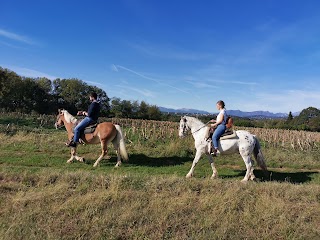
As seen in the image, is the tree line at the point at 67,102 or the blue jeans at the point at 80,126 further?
the tree line at the point at 67,102

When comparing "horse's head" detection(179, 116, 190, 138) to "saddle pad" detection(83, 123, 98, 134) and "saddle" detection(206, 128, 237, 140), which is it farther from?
"saddle pad" detection(83, 123, 98, 134)

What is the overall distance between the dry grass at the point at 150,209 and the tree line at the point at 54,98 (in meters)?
47.4

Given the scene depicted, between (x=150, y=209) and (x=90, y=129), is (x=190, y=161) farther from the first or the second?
A: (x=150, y=209)

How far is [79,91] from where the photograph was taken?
65688mm

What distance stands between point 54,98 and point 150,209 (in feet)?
202

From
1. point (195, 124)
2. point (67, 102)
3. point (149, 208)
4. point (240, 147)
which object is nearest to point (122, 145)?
point (195, 124)

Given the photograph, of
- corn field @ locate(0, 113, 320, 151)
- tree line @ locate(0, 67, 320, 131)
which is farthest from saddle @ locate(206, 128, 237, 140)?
tree line @ locate(0, 67, 320, 131)

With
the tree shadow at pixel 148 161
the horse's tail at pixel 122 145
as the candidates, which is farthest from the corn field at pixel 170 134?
the horse's tail at pixel 122 145

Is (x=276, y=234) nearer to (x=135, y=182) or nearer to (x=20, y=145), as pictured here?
(x=135, y=182)

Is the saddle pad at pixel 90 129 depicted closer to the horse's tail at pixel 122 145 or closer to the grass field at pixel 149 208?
the horse's tail at pixel 122 145

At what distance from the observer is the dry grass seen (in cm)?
579

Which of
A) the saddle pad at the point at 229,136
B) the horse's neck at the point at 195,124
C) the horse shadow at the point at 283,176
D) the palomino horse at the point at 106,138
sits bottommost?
the horse shadow at the point at 283,176

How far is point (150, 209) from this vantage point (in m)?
6.52

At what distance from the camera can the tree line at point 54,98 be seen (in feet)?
177
